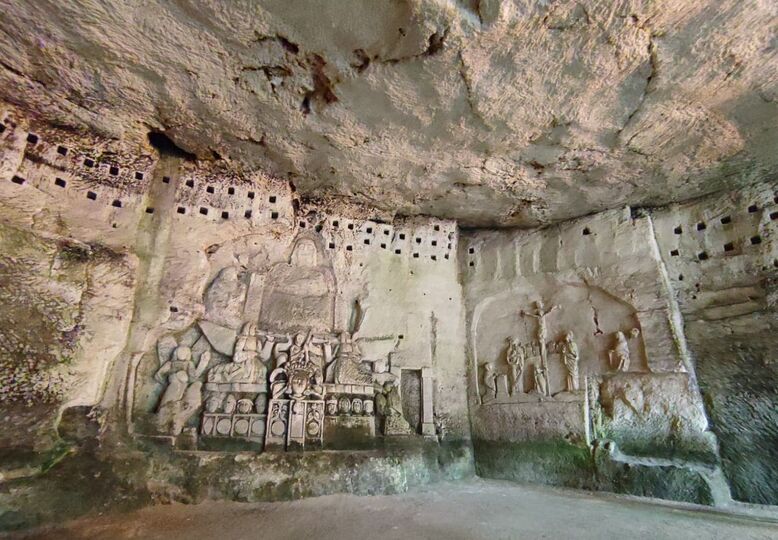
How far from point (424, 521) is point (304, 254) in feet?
12.1

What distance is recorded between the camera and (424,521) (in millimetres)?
3734

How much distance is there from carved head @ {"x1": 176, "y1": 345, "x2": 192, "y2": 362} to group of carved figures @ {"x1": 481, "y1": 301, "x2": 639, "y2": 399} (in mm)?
4068

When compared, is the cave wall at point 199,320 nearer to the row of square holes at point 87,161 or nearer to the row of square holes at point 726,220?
the row of square holes at point 87,161

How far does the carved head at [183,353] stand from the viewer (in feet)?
15.9

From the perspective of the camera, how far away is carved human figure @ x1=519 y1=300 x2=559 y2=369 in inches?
240

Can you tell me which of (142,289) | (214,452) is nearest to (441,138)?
(142,289)

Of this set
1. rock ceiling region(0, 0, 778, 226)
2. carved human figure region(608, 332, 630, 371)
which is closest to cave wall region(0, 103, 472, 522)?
rock ceiling region(0, 0, 778, 226)

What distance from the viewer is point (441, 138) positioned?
5.07m

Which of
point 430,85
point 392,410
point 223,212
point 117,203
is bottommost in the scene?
point 392,410

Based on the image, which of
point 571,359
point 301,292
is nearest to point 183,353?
point 301,292

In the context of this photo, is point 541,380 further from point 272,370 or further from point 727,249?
point 272,370

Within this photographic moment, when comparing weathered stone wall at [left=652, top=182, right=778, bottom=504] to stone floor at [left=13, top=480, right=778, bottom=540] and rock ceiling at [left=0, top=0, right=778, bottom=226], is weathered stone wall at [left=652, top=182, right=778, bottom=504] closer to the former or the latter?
rock ceiling at [left=0, top=0, right=778, bottom=226]

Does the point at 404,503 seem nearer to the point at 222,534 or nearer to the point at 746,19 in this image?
the point at 222,534

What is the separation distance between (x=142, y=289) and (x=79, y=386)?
117cm
